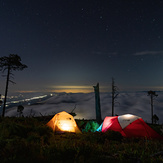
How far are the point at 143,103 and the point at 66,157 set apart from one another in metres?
190

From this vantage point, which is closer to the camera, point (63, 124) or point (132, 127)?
point (132, 127)

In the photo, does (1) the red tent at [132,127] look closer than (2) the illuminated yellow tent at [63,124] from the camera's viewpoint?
Result: Yes

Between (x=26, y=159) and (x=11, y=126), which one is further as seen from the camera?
(x=11, y=126)

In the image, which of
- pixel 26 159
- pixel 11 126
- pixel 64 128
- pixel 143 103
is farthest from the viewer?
pixel 143 103

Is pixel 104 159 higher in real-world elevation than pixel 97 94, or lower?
lower

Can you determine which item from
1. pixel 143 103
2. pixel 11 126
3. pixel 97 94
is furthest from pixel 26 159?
pixel 143 103

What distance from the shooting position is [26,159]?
3574mm

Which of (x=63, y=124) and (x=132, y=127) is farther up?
(x=132, y=127)

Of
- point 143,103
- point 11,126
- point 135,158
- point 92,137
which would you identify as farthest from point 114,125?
point 143,103

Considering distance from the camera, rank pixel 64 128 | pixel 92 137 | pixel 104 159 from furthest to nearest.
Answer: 1. pixel 64 128
2. pixel 92 137
3. pixel 104 159

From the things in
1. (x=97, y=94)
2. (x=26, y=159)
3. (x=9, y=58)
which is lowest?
(x=26, y=159)

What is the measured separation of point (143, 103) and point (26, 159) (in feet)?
628

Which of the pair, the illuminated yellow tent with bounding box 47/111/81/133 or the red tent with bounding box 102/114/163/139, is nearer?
the red tent with bounding box 102/114/163/139

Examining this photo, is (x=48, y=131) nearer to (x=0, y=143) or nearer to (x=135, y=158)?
(x=0, y=143)
